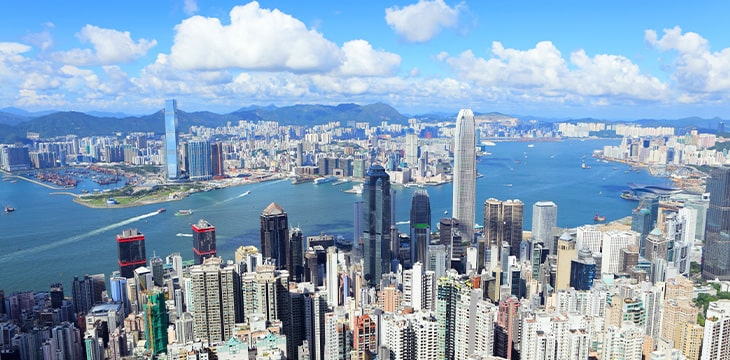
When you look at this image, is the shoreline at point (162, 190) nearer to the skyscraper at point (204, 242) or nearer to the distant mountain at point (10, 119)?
the distant mountain at point (10, 119)

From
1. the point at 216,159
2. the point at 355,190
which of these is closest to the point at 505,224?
the point at 355,190

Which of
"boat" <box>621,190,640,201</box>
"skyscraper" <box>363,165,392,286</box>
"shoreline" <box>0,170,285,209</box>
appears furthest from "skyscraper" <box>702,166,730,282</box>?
"shoreline" <box>0,170,285,209</box>

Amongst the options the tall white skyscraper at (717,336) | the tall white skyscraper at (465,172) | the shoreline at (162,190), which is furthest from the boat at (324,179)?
the tall white skyscraper at (717,336)

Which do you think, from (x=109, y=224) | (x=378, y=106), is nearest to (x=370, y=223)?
(x=109, y=224)

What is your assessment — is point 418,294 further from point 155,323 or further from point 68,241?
point 68,241

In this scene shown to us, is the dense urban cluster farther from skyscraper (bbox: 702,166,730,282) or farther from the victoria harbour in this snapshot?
the victoria harbour
